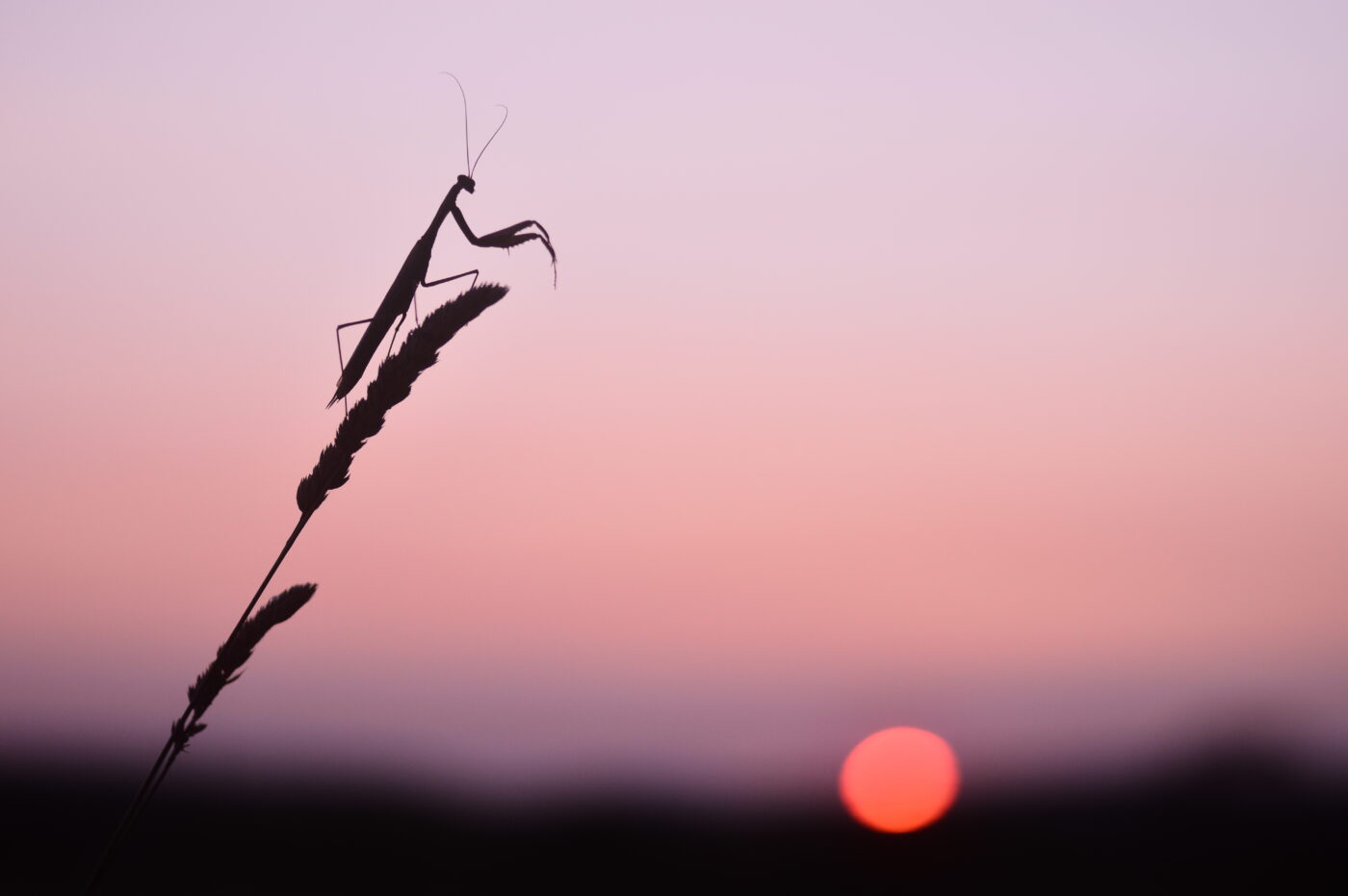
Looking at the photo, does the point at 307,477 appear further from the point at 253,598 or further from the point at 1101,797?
the point at 1101,797

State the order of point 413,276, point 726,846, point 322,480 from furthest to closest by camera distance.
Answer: point 726,846
point 413,276
point 322,480

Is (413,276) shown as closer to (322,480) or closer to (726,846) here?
(322,480)

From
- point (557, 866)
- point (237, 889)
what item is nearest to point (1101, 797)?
point (557, 866)

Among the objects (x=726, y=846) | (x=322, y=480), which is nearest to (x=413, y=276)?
(x=322, y=480)

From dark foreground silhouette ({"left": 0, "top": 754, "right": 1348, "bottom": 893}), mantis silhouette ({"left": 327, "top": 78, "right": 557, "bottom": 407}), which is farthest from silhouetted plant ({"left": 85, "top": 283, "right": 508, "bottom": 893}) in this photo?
dark foreground silhouette ({"left": 0, "top": 754, "right": 1348, "bottom": 893})

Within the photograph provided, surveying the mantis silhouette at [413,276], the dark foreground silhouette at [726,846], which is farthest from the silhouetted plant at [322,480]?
the dark foreground silhouette at [726,846]

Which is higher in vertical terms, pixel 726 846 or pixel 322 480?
pixel 726 846

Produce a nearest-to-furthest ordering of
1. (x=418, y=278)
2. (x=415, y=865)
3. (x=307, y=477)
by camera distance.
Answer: (x=307, y=477), (x=418, y=278), (x=415, y=865)

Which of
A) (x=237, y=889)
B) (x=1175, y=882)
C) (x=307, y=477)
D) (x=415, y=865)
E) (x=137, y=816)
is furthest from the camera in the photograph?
(x=415, y=865)
